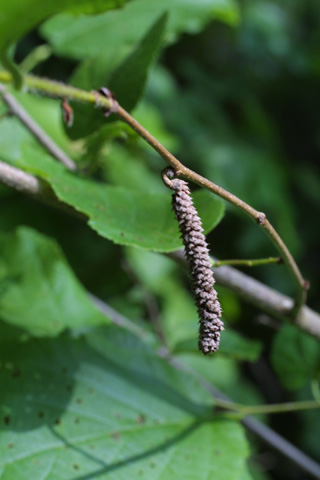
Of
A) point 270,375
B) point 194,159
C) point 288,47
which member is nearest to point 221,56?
point 288,47

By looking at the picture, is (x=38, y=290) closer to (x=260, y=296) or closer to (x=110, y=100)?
(x=260, y=296)

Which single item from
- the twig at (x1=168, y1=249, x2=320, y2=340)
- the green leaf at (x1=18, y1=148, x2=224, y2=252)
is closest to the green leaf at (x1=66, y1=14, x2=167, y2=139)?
the green leaf at (x1=18, y1=148, x2=224, y2=252)

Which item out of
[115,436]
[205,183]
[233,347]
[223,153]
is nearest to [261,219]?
[205,183]

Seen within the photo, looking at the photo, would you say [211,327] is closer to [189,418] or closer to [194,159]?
[189,418]

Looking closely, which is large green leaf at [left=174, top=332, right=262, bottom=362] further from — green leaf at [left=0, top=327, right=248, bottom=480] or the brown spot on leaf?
the brown spot on leaf

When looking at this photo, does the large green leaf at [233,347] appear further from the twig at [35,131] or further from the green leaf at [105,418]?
the twig at [35,131]

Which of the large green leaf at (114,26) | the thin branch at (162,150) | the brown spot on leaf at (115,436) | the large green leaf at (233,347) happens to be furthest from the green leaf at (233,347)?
the large green leaf at (114,26)
